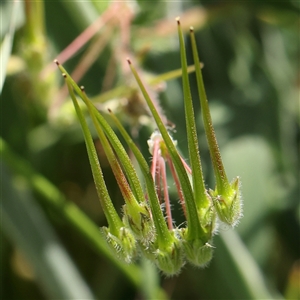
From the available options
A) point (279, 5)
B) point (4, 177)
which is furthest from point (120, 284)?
point (279, 5)

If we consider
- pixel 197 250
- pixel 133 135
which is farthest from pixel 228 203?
pixel 133 135

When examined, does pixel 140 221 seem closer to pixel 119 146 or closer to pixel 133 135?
pixel 119 146

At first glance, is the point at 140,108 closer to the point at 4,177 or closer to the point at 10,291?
the point at 4,177

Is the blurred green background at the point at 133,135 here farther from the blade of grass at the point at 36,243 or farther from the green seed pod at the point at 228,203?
the green seed pod at the point at 228,203

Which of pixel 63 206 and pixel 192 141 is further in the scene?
pixel 63 206

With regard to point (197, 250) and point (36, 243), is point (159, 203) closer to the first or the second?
point (197, 250)
